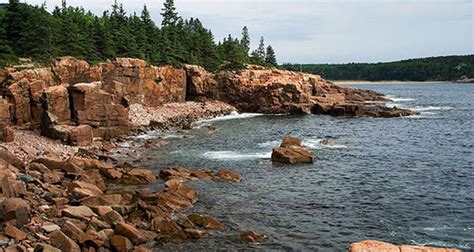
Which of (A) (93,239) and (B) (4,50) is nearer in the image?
(A) (93,239)

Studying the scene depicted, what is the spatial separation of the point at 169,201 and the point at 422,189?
16.9 meters

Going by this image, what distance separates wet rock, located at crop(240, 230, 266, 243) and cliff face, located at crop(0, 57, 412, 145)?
88.5 ft

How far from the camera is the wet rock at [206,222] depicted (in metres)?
24.8

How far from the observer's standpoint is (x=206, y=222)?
2502 centimetres

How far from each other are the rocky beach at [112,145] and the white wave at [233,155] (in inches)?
84.6

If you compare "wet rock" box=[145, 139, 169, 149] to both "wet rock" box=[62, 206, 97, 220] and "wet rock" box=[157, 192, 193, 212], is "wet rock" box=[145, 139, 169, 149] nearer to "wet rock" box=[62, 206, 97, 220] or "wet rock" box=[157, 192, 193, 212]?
"wet rock" box=[157, 192, 193, 212]

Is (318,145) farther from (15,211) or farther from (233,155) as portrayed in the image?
(15,211)

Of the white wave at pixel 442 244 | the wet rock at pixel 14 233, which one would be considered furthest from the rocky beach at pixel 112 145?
the white wave at pixel 442 244

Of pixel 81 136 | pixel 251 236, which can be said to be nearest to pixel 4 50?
pixel 81 136

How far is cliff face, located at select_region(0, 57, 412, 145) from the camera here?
157 feet

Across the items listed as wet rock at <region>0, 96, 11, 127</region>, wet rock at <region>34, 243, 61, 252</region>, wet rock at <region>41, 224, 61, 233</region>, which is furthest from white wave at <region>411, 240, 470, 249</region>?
wet rock at <region>0, 96, 11, 127</region>

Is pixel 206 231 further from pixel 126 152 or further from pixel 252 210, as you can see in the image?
pixel 126 152

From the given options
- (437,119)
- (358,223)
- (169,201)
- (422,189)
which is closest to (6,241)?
(169,201)

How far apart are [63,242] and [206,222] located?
7.52 m
